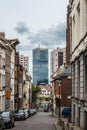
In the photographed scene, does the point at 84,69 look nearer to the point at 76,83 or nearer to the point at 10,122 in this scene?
the point at 76,83

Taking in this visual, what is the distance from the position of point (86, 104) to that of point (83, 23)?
18.7 feet

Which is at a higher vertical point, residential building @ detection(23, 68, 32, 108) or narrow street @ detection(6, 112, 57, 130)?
residential building @ detection(23, 68, 32, 108)

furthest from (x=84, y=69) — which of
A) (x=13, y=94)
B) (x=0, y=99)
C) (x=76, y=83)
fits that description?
(x=13, y=94)

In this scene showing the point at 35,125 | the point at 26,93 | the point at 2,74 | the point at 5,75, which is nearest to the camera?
the point at 35,125

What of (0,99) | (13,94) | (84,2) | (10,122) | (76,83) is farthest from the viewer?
(13,94)

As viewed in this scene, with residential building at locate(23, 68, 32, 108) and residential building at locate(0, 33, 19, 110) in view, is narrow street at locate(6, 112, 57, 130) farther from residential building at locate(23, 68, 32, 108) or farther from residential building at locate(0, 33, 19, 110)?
residential building at locate(23, 68, 32, 108)

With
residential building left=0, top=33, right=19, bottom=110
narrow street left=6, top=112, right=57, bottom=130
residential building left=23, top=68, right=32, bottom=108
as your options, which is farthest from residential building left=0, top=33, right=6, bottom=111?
residential building left=23, top=68, right=32, bottom=108

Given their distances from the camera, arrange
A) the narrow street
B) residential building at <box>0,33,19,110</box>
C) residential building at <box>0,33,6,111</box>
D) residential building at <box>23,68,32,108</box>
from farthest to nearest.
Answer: residential building at <box>23,68,32,108</box> < residential building at <box>0,33,19,110</box> < residential building at <box>0,33,6,111</box> < the narrow street

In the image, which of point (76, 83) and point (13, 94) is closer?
point (76, 83)

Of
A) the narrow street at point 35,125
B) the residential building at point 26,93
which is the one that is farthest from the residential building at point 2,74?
the residential building at point 26,93

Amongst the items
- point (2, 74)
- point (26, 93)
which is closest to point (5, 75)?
point (2, 74)

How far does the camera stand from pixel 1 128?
37562mm

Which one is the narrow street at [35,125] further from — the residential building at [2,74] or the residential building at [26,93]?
the residential building at [26,93]

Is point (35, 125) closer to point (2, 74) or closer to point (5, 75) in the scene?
point (2, 74)
